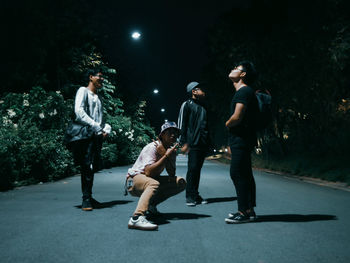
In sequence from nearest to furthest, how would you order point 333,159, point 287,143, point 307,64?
point 333,159, point 307,64, point 287,143

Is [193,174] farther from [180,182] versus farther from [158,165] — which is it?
[158,165]

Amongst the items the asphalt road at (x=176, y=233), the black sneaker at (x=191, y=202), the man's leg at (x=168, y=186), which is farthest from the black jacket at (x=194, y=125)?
the man's leg at (x=168, y=186)

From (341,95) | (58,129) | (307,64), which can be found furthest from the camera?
(341,95)

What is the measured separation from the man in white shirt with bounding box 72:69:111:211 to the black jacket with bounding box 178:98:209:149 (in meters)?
1.44

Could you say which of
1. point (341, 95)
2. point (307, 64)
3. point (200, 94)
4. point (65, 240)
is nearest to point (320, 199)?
point (200, 94)

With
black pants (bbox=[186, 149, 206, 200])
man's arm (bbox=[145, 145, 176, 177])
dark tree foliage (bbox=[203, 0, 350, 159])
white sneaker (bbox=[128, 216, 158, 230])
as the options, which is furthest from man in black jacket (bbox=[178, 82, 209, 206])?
dark tree foliage (bbox=[203, 0, 350, 159])

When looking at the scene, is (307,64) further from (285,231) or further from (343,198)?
(285,231)

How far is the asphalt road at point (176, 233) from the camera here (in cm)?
393

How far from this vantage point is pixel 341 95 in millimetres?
19234

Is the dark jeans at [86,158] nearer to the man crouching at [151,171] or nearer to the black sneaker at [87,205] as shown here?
the black sneaker at [87,205]

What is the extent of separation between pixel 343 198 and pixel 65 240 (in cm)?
594

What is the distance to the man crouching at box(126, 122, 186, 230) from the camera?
16.4 feet

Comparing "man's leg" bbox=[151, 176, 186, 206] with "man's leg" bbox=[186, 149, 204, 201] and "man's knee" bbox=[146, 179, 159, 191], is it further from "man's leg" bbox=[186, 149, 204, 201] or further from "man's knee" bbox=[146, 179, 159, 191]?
"man's leg" bbox=[186, 149, 204, 201]

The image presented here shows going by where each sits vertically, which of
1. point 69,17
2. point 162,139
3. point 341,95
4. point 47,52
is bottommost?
point 162,139
